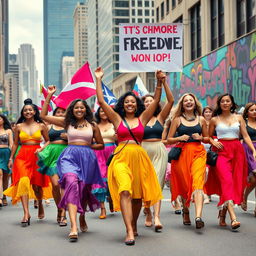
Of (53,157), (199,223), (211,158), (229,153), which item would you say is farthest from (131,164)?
(53,157)

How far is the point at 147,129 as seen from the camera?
8.39 meters

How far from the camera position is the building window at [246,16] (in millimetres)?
25469

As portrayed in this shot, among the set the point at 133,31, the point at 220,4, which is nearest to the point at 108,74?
the point at 220,4

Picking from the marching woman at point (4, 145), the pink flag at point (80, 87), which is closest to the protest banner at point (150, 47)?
the pink flag at point (80, 87)

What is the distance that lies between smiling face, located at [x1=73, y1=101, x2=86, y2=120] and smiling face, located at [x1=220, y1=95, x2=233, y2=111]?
208cm

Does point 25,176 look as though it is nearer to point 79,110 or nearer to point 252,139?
point 79,110

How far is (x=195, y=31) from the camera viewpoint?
3534 centimetres

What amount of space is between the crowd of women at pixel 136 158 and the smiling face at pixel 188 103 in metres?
0.02

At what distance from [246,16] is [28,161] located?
19.5 metres

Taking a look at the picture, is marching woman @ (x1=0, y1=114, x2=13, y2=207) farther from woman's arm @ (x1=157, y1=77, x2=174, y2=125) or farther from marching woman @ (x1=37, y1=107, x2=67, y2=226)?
woman's arm @ (x1=157, y1=77, x2=174, y2=125)

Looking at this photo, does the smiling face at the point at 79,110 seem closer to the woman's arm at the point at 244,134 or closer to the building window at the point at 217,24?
the woman's arm at the point at 244,134

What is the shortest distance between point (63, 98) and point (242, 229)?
4.28 meters

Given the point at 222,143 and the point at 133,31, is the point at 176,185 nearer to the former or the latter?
the point at 222,143

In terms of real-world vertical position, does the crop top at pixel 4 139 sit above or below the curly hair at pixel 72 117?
below
